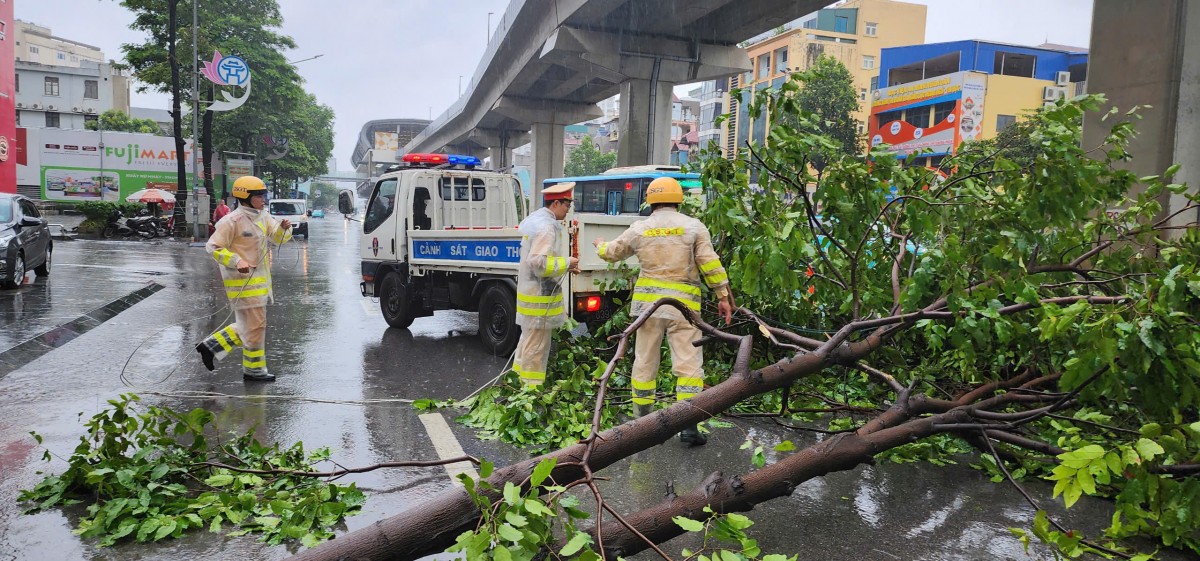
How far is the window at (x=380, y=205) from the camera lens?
10.6 metres

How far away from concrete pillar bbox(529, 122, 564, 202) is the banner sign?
29409 millimetres

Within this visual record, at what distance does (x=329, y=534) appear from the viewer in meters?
3.77

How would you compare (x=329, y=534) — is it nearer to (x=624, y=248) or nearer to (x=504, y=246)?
(x=624, y=248)

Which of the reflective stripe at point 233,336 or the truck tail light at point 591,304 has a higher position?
the truck tail light at point 591,304

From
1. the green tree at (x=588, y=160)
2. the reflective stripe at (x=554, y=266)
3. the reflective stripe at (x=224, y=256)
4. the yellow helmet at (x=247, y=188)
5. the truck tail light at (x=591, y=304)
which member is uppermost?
the green tree at (x=588, y=160)

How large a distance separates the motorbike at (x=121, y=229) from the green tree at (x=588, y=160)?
55.2 m

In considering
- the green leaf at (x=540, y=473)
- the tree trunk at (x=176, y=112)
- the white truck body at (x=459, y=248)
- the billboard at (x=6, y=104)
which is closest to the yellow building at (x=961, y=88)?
the tree trunk at (x=176, y=112)

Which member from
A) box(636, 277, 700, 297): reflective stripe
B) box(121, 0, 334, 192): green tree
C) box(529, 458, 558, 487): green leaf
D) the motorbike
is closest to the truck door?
box(636, 277, 700, 297): reflective stripe

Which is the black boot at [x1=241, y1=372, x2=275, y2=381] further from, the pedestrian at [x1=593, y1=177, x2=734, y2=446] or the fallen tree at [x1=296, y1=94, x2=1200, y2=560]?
the fallen tree at [x1=296, y1=94, x2=1200, y2=560]

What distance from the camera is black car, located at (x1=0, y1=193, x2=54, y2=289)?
12.8 meters

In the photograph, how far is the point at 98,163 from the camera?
44781 mm

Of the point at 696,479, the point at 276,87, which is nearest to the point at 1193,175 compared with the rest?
the point at 696,479

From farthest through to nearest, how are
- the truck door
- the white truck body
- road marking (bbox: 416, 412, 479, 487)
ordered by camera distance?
the truck door < the white truck body < road marking (bbox: 416, 412, 479, 487)

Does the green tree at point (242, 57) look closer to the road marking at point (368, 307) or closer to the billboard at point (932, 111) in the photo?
the road marking at point (368, 307)
